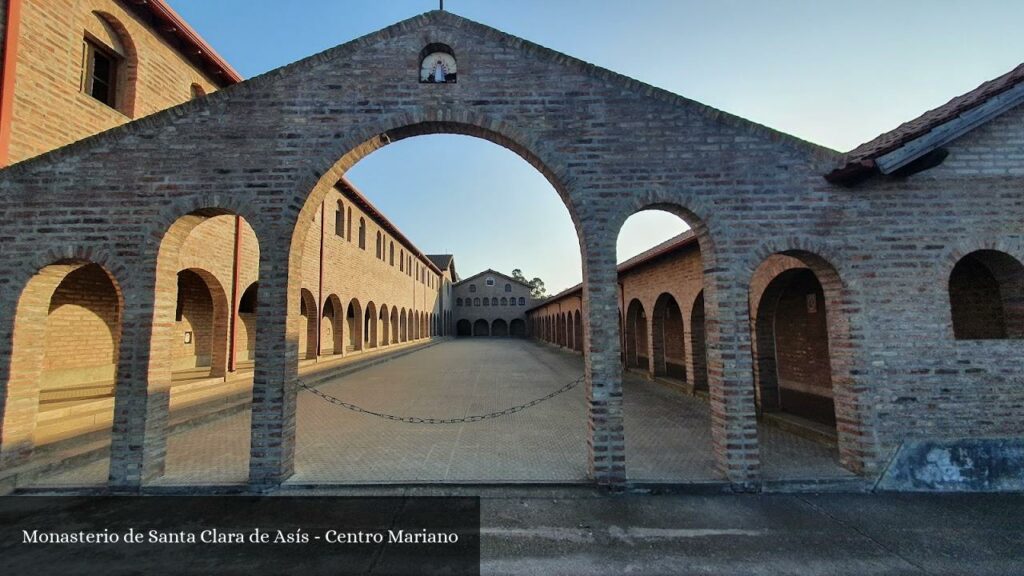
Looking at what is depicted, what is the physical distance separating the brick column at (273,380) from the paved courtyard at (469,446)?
1.11 ft

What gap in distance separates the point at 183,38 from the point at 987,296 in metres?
16.5

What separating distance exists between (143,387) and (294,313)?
6.03ft

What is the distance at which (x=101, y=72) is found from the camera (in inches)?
332

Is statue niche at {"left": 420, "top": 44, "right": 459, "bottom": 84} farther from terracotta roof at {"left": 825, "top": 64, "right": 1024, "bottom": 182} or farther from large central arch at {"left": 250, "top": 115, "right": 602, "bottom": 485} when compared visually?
terracotta roof at {"left": 825, "top": 64, "right": 1024, "bottom": 182}

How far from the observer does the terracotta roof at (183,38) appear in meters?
8.80

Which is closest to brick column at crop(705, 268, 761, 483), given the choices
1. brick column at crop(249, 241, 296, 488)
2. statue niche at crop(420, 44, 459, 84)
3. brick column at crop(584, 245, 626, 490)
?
brick column at crop(584, 245, 626, 490)

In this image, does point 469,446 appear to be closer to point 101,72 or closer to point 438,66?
point 438,66

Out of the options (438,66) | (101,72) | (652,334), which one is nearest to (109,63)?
(101,72)

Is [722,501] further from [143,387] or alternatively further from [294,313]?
[143,387]

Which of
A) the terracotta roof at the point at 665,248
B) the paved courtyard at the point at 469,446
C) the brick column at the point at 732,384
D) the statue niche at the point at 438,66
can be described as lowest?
the paved courtyard at the point at 469,446

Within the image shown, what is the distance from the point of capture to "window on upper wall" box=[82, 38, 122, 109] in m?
7.98

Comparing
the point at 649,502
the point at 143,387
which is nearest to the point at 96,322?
the point at 143,387

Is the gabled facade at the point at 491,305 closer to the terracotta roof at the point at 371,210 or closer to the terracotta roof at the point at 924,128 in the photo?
the terracotta roof at the point at 371,210

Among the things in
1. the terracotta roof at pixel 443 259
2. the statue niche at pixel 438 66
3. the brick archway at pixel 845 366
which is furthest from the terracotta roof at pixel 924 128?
the terracotta roof at pixel 443 259
